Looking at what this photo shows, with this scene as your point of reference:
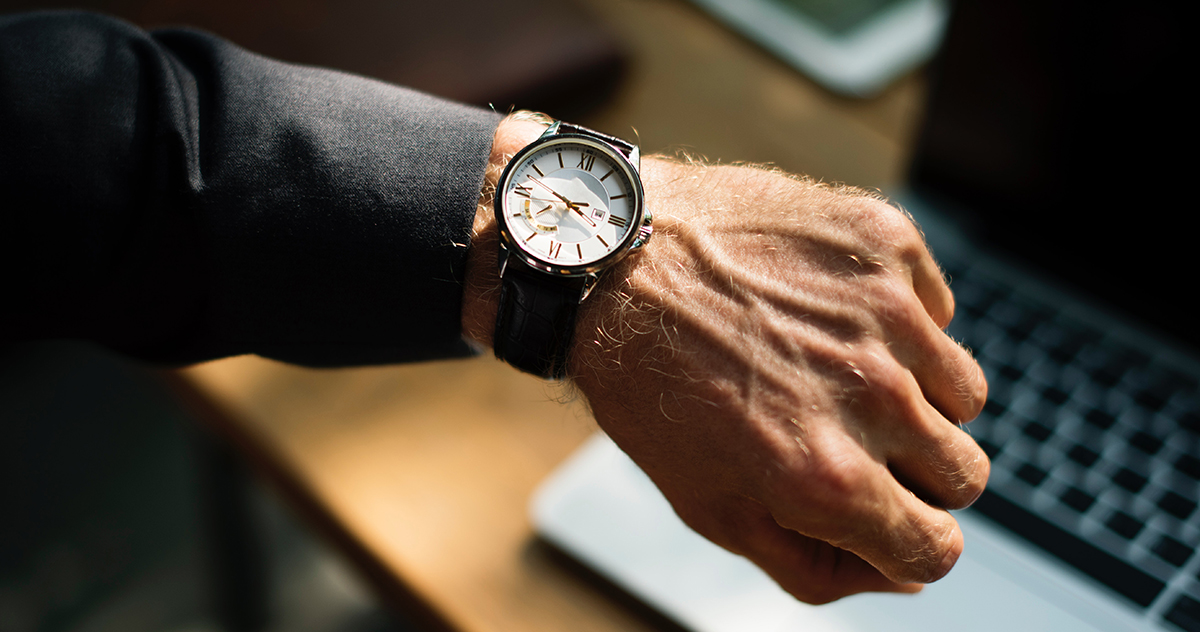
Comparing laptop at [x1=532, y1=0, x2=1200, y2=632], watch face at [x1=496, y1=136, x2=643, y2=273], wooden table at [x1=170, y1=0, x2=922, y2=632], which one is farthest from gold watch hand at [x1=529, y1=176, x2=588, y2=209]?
laptop at [x1=532, y1=0, x2=1200, y2=632]

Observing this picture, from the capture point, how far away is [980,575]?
0.60m

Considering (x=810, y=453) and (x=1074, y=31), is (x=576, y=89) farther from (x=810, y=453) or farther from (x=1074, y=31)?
(x=810, y=453)

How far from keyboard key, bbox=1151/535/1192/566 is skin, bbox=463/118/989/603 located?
0.20 m

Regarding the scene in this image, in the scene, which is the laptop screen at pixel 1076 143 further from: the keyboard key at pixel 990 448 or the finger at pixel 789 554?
the finger at pixel 789 554

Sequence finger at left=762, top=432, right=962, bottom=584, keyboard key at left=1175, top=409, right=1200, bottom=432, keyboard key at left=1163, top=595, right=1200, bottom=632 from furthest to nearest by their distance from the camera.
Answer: keyboard key at left=1175, top=409, right=1200, bottom=432
keyboard key at left=1163, top=595, right=1200, bottom=632
finger at left=762, top=432, right=962, bottom=584

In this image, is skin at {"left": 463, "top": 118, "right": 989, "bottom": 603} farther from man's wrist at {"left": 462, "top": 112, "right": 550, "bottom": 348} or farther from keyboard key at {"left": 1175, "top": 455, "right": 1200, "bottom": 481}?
keyboard key at {"left": 1175, "top": 455, "right": 1200, "bottom": 481}

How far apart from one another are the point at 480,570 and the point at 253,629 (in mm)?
889

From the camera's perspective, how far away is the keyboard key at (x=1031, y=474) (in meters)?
0.63

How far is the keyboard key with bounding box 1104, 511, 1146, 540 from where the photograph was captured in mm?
597

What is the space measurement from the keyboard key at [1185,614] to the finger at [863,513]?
0.70 feet

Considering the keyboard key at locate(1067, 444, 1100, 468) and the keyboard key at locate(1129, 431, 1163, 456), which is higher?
the keyboard key at locate(1129, 431, 1163, 456)

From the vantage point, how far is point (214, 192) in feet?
1.73

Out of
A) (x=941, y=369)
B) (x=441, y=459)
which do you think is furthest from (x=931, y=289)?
(x=441, y=459)

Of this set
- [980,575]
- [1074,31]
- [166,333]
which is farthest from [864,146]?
[166,333]
